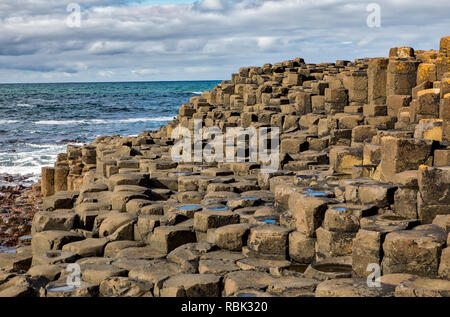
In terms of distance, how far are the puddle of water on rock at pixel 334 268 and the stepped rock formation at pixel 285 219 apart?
16 mm


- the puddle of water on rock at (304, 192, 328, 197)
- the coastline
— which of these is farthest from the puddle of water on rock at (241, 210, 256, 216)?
the coastline

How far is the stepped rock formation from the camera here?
601 cm

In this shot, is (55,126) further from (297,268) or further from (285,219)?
(297,268)

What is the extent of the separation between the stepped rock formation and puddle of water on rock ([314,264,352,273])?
0.02 m

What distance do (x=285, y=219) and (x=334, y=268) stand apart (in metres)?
1.26

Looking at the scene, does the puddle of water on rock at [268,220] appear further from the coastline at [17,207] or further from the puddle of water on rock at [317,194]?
the coastline at [17,207]

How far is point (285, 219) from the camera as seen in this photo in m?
7.60

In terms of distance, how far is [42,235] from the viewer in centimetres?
855

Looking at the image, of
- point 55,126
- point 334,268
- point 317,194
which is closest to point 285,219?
point 317,194

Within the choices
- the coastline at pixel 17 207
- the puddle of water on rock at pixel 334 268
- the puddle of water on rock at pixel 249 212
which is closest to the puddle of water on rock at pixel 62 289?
the puddle of water on rock at pixel 334 268

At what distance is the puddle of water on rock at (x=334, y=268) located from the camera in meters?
6.40
